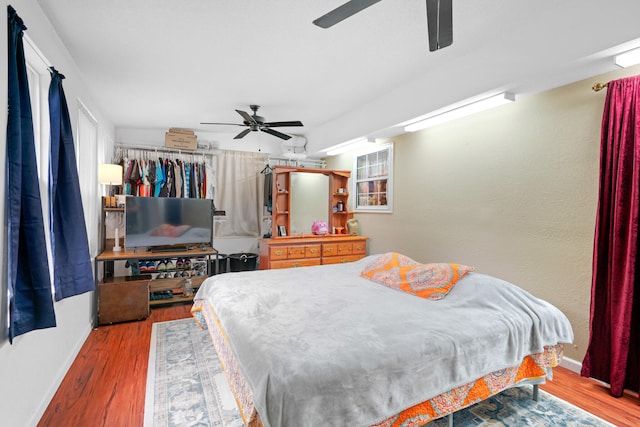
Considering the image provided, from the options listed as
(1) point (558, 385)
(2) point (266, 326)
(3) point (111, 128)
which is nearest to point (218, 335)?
(2) point (266, 326)

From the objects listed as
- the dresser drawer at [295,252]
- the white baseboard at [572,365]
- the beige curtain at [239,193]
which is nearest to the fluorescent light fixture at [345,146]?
the beige curtain at [239,193]

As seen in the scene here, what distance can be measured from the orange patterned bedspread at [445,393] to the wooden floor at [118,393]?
422mm

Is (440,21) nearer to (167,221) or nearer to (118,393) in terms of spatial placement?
(118,393)

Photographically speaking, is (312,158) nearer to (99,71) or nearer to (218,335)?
(99,71)

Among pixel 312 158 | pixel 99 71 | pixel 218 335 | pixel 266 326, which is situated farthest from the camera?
pixel 312 158

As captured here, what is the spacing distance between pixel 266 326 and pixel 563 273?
93.3 inches

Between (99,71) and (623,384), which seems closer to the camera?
(623,384)

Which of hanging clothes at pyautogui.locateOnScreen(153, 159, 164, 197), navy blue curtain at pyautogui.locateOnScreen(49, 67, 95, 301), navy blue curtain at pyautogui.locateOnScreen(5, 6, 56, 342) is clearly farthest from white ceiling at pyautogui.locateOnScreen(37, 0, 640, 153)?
hanging clothes at pyautogui.locateOnScreen(153, 159, 164, 197)

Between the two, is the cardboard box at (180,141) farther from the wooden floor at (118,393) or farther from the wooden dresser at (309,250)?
the wooden floor at (118,393)

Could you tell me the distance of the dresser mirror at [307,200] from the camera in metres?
4.95

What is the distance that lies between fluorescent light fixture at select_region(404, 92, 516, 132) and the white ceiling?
13cm

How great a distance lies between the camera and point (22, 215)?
1636 mm

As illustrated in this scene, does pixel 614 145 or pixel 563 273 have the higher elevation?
pixel 614 145

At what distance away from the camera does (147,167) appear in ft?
16.0
